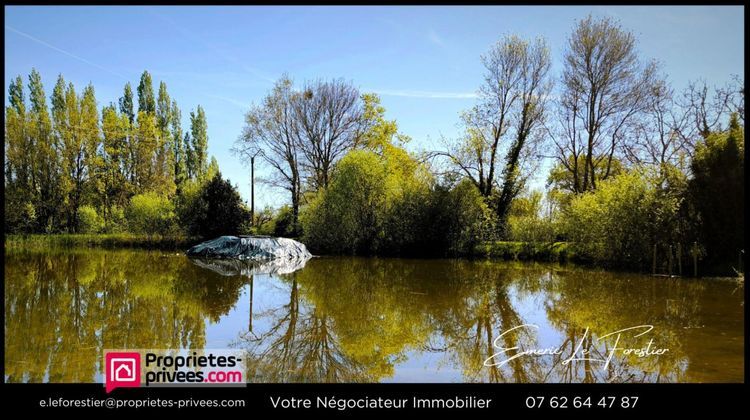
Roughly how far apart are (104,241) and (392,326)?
2879cm

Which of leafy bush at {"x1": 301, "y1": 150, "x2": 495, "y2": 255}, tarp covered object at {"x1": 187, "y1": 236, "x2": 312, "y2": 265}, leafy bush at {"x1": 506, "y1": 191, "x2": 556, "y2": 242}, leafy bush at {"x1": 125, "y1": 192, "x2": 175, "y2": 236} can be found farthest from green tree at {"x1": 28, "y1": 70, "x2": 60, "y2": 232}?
leafy bush at {"x1": 506, "y1": 191, "x2": 556, "y2": 242}

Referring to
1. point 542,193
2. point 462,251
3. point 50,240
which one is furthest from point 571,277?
point 50,240

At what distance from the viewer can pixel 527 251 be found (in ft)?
78.8

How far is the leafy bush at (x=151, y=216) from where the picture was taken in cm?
3278

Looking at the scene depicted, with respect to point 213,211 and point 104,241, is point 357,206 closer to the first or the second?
point 213,211

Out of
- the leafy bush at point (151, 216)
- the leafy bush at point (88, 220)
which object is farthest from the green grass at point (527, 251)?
the leafy bush at point (88, 220)

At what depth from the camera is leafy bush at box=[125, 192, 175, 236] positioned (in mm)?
32781

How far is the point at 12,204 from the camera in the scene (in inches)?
1238

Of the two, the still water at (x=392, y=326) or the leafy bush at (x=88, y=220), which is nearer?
the still water at (x=392, y=326)

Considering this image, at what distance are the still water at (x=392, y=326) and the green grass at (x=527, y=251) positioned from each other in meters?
7.04

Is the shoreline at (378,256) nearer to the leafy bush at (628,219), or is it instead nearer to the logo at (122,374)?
the leafy bush at (628,219)

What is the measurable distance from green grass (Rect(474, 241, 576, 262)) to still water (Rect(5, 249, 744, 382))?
7.04 metres

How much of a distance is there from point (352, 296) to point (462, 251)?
14.8 m
